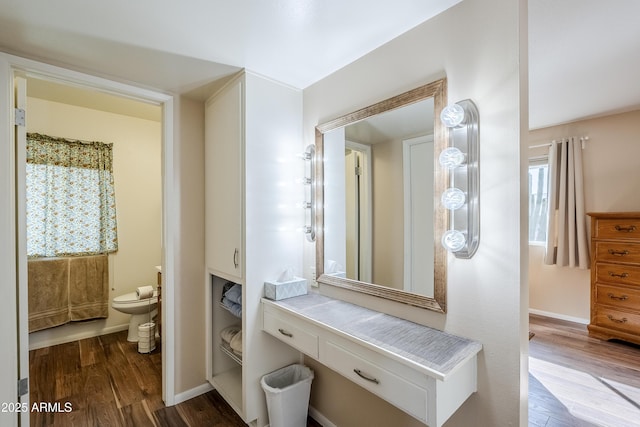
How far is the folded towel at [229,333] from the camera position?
7.41 ft

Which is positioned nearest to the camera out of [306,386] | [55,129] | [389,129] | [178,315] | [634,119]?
[389,129]

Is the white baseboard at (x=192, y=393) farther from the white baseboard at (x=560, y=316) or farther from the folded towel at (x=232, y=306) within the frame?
the white baseboard at (x=560, y=316)

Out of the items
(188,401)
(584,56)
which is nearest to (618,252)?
(584,56)

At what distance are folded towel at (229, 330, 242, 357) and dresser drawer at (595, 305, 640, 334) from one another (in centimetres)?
389

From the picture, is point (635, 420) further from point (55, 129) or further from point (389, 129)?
point (55, 129)

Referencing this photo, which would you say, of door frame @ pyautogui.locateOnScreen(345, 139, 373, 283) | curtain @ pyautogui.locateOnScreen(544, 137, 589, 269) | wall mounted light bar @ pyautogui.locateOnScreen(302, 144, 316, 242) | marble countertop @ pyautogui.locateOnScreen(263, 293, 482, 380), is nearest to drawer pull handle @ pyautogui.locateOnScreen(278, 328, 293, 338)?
marble countertop @ pyautogui.locateOnScreen(263, 293, 482, 380)

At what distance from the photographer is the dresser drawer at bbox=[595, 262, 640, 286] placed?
9.84ft

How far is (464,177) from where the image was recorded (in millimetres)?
1287

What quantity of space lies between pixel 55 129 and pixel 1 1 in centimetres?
208

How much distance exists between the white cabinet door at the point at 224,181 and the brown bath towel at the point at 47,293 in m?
1.87

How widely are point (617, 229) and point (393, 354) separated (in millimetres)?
3499

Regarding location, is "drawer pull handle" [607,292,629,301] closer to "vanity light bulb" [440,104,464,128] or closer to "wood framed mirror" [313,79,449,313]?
"wood framed mirror" [313,79,449,313]

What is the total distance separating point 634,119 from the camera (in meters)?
3.21

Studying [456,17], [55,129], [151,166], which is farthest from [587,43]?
[55,129]
